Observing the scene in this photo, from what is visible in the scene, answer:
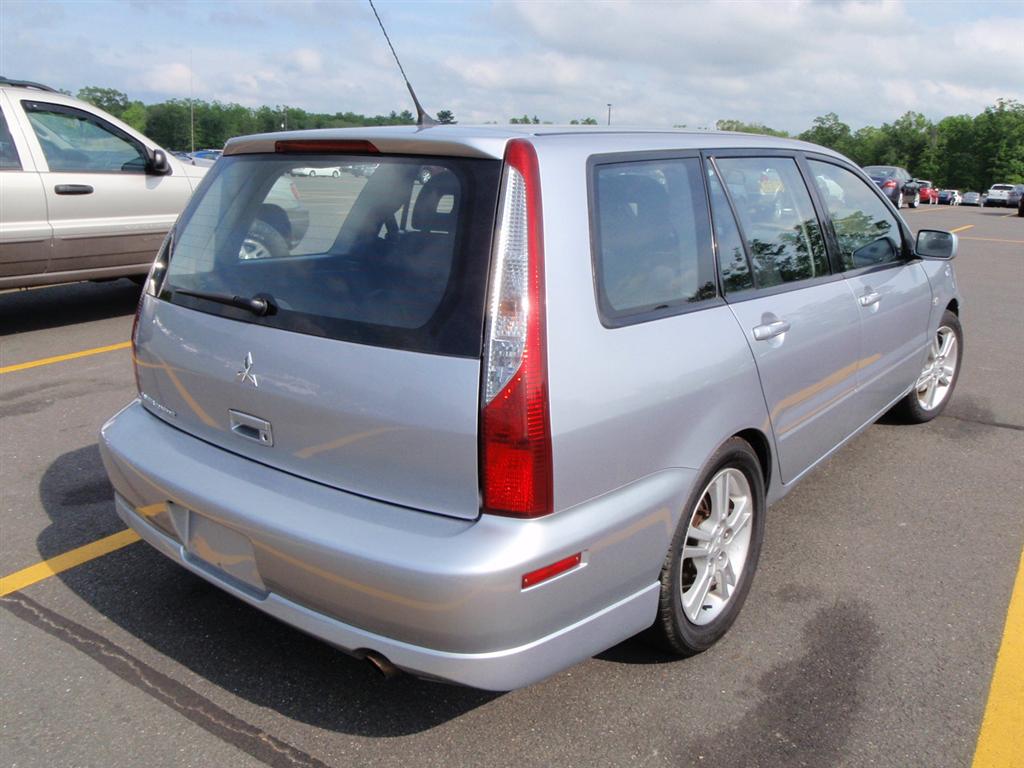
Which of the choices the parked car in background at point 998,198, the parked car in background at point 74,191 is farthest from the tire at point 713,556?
the parked car in background at point 998,198

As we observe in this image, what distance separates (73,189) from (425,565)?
6455 millimetres

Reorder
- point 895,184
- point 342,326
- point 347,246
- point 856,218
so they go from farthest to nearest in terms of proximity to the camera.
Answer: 1. point 895,184
2. point 856,218
3. point 347,246
4. point 342,326

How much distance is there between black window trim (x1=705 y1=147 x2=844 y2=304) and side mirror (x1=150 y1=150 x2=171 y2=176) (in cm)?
603

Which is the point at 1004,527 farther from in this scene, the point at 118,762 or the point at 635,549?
the point at 118,762

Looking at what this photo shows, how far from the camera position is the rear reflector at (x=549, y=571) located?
2145 mm

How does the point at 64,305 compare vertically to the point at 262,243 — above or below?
below

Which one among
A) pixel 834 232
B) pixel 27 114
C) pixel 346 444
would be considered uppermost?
pixel 27 114

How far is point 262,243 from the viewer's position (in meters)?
2.86

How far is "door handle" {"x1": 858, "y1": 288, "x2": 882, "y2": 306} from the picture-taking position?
388cm

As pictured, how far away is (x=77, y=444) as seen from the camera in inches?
184

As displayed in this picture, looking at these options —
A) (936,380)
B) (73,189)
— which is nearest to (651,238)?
(936,380)

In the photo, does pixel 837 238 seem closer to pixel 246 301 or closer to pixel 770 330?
pixel 770 330

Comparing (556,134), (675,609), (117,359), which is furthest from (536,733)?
(117,359)

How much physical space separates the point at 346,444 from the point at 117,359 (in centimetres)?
473
